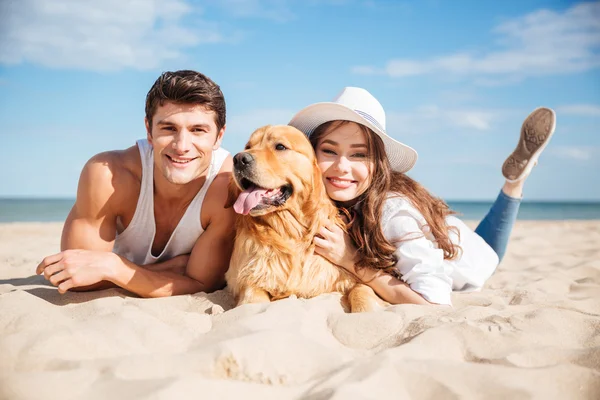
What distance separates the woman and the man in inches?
30.3

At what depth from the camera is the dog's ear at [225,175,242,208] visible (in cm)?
324

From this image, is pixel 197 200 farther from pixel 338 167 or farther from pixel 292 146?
pixel 338 167

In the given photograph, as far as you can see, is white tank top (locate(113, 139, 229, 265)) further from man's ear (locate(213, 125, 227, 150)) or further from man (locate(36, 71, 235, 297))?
man's ear (locate(213, 125, 227, 150))

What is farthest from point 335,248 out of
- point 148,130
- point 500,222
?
point 500,222

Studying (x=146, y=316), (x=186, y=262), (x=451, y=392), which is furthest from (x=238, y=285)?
(x=451, y=392)

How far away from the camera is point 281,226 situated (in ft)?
10.7

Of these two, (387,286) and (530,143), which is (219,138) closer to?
(387,286)

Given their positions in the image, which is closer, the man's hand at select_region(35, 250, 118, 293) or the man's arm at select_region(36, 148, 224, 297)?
the man's hand at select_region(35, 250, 118, 293)

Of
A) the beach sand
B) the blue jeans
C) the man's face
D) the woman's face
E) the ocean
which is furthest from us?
the ocean

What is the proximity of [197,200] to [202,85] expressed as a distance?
0.86m

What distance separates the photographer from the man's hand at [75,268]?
2936 mm

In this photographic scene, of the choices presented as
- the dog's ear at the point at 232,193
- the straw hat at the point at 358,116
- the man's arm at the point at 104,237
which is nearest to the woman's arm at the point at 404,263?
the straw hat at the point at 358,116

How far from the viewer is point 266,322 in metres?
2.38

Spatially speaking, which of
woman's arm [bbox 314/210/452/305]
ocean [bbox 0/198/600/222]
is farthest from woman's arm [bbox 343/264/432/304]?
ocean [bbox 0/198/600/222]
